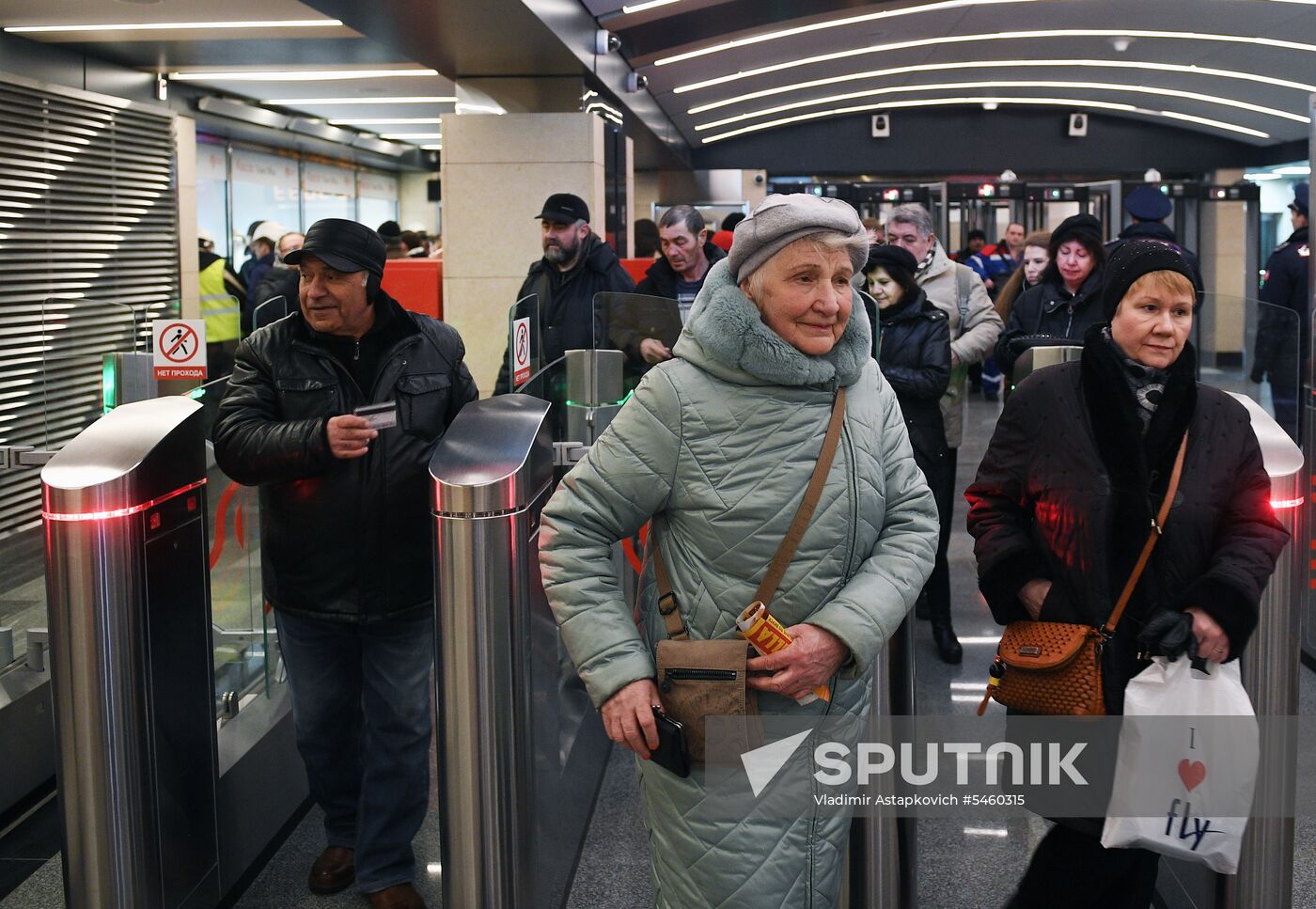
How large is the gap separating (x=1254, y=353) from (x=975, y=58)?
13678 mm

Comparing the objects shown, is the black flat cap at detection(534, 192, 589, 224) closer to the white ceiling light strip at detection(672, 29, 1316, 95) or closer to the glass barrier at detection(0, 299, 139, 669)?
the glass barrier at detection(0, 299, 139, 669)

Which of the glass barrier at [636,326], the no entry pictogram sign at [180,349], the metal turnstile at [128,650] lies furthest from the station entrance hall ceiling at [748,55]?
the metal turnstile at [128,650]

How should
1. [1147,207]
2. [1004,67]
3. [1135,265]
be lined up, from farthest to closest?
[1004,67] → [1147,207] → [1135,265]

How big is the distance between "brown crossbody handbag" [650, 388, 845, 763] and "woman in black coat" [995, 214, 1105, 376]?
8.77 ft

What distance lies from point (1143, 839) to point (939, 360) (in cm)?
250

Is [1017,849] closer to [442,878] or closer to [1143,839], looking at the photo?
[1143,839]

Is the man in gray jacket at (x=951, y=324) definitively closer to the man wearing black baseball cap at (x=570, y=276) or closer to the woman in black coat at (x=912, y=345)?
Result: the woman in black coat at (x=912, y=345)

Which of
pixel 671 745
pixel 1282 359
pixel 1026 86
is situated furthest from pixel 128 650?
pixel 1026 86

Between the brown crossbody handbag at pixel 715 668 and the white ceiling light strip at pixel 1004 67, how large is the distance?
52.1ft

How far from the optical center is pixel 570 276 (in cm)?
539

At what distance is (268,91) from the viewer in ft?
42.9

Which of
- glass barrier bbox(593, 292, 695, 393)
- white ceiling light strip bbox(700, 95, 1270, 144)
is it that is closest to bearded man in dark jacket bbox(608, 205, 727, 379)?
glass barrier bbox(593, 292, 695, 393)

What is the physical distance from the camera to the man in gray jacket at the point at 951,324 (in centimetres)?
512

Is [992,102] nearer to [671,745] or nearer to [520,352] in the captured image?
[520,352]
